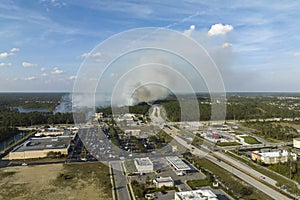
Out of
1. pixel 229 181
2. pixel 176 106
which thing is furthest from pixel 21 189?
pixel 176 106

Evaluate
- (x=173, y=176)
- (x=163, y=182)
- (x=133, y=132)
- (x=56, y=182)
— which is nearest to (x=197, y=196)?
(x=163, y=182)

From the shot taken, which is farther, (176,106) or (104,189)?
(176,106)

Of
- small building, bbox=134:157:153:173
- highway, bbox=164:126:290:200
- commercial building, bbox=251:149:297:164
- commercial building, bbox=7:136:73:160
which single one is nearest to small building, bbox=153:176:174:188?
small building, bbox=134:157:153:173

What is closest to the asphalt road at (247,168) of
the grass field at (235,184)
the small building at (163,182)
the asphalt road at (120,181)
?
the grass field at (235,184)

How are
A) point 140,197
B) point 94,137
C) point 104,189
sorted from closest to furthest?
point 140,197 → point 104,189 → point 94,137

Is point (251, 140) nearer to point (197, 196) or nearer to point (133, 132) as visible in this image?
point (133, 132)

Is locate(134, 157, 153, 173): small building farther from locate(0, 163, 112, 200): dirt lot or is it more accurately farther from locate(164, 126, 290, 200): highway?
locate(164, 126, 290, 200): highway

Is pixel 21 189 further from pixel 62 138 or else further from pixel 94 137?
pixel 94 137

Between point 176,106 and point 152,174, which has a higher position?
point 176,106
